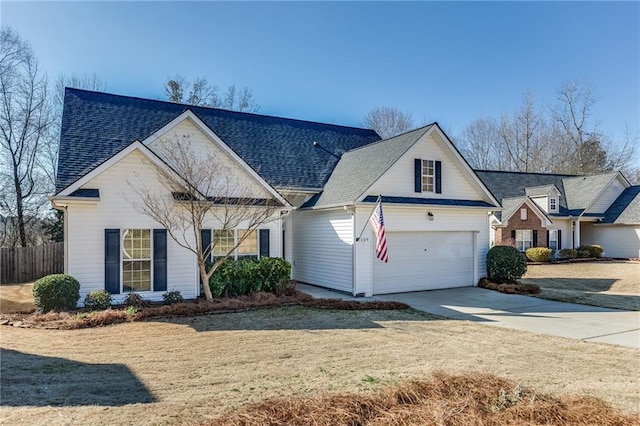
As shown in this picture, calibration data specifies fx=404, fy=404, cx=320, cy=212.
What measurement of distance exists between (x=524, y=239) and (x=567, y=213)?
5602mm

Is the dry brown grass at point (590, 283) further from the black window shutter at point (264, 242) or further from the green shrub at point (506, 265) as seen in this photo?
the black window shutter at point (264, 242)

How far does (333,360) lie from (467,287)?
11201 mm

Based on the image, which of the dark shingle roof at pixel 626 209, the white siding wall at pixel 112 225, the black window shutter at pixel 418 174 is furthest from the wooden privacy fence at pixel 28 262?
the dark shingle roof at pixel 626 209

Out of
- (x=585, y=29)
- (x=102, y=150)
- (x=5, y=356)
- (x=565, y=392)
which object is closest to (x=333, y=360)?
(x=565, y=392)

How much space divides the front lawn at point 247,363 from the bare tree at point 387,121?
3272cm

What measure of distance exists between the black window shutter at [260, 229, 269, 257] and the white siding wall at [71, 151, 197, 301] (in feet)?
7.81

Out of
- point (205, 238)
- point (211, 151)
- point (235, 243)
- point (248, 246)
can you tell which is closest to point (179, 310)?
point (205, 238)

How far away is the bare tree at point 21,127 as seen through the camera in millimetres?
23594

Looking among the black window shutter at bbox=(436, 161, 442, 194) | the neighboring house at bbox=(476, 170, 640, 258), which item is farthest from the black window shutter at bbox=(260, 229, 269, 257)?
the neighboring house at bbox=(476, 170, 640, 258)

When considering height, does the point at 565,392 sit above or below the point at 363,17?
below

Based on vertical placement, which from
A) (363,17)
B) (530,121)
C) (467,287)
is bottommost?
(467,287)

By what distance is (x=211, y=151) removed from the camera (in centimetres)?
1404

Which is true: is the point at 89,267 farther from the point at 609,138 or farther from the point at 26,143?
the point at 609,138

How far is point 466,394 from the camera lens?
16.4ft
